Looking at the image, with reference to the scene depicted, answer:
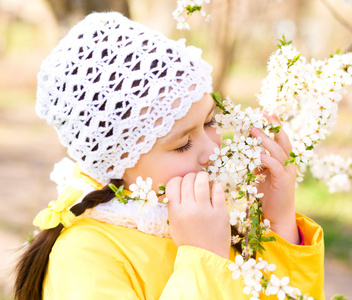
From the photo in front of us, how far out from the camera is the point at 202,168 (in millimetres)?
1661

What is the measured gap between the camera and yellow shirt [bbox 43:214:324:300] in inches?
57.4

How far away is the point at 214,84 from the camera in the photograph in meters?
5.60

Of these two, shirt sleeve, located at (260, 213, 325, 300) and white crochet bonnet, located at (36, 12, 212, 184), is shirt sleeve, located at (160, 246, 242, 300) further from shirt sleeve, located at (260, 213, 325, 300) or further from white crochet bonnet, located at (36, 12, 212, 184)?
white crochet bonnet, located at (36, 12, 212, 184)

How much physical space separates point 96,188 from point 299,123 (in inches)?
34.9

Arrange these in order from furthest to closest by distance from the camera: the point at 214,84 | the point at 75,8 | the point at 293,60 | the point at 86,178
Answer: the point at 214,84
the point at 75,8
the point at 86,178
the point at 293,60

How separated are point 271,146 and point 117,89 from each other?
0.55 m

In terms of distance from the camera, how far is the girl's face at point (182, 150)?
163cm

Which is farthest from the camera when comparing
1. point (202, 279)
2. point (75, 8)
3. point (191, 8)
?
point (75, 8)

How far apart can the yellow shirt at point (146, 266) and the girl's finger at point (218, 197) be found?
15 centimetres

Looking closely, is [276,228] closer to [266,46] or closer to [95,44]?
[95,44]

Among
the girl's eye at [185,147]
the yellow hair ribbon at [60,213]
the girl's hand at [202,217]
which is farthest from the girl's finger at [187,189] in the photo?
the yellow hair ribbon at [60,213]

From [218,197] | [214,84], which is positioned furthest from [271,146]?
[214,84]

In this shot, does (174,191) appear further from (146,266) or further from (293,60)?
(293,60)

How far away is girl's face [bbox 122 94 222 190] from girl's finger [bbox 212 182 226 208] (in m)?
0.14
